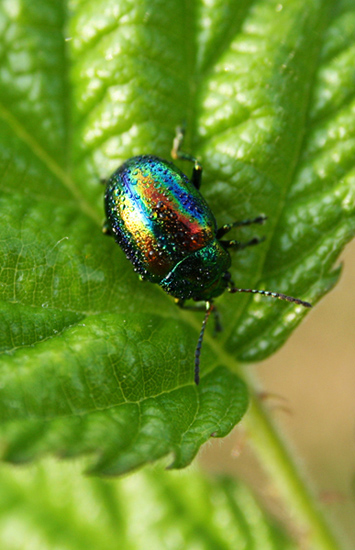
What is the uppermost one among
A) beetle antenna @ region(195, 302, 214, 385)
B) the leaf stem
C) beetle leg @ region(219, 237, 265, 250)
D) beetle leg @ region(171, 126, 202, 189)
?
beetle leg @ region(171, 126, 202, 189)

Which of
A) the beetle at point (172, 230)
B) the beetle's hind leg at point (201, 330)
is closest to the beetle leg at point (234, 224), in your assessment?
the beetle at point (172, 230)

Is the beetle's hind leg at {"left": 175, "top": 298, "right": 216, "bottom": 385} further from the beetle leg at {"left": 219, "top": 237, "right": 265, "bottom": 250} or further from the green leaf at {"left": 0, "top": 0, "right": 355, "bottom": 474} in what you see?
the beetle leg at {"left": 219, "top": 237, "right": 265, "bottom": 250}

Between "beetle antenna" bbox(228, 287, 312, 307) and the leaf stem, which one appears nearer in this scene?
"beetle antenna" bbox(228, 287, 312, 307)

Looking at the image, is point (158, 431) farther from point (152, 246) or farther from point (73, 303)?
point (152, 246)

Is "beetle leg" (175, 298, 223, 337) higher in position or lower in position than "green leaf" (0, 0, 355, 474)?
lower

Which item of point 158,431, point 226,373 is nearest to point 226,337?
point 226,373

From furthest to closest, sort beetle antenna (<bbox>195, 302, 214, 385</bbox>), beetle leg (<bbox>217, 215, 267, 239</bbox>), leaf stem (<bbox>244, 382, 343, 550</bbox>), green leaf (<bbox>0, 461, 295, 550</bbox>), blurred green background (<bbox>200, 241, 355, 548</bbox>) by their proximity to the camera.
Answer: blurred green background (<bbox>200, 241, 355, 548</bbox>) → green leaf (<bbox>0, 461, 295, 550</bbox>) → leaf stem (<bbox>244, 382, 343, 550</bbox>) → beetle leg (<bbox>217, 215, 267, 239</bbox>) → beetle antenna (<bbox>195, 302, 214, 385</bbox>)

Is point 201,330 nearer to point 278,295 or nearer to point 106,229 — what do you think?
point 278,295

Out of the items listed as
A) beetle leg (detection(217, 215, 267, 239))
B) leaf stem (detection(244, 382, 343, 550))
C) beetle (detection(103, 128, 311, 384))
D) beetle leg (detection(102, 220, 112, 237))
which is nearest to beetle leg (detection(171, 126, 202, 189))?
beetle (detection(103, 128, 311, 384))
